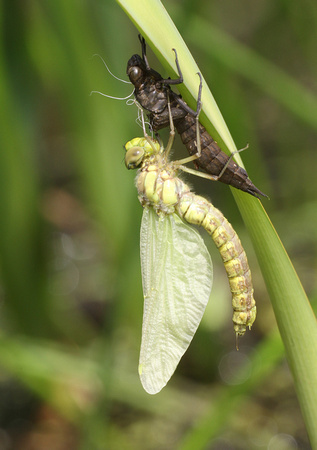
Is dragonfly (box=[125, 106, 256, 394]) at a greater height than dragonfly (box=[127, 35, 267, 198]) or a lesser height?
lesser

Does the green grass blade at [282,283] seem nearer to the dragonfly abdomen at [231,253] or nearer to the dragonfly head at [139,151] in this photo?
the dragonfly abdomen at [231,253]

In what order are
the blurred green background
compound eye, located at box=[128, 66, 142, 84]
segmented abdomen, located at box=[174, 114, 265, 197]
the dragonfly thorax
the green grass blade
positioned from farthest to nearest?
the blurred green background → the dragonfly thorax → compound eye, located at box=[128, 66, 142, 84] → segmented abdomen, located at box=[174, 114, 265, 197] → the green grass blade

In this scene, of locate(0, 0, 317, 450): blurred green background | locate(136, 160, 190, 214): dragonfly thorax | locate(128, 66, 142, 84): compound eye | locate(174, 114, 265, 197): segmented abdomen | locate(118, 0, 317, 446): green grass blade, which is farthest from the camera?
locate(0, 0, 317, 450): blurred green background

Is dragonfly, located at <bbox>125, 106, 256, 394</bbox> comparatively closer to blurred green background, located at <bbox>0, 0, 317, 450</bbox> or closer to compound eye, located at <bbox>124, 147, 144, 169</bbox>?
compound eye, located at <bbox>124, 147, 144, 169</bbox>

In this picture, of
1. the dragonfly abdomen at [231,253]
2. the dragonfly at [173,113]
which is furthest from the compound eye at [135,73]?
the dragonfly abdomen at [231,253]

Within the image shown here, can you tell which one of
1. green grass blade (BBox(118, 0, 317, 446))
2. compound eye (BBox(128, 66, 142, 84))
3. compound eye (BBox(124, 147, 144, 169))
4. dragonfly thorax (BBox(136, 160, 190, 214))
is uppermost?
compound eye (BBox(128, 66, 142, 84))

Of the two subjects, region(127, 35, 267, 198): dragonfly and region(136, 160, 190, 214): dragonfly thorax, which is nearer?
region(127, 35, 267, 198): dragonfly

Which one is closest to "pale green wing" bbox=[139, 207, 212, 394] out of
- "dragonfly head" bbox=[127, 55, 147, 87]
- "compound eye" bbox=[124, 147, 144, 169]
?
"compound eye" bbox=[124, 147, 144, 169]

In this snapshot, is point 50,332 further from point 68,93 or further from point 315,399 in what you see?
point 315,399

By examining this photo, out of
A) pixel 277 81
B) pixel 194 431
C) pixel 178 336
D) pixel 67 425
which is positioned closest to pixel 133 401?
pixel 67 425
